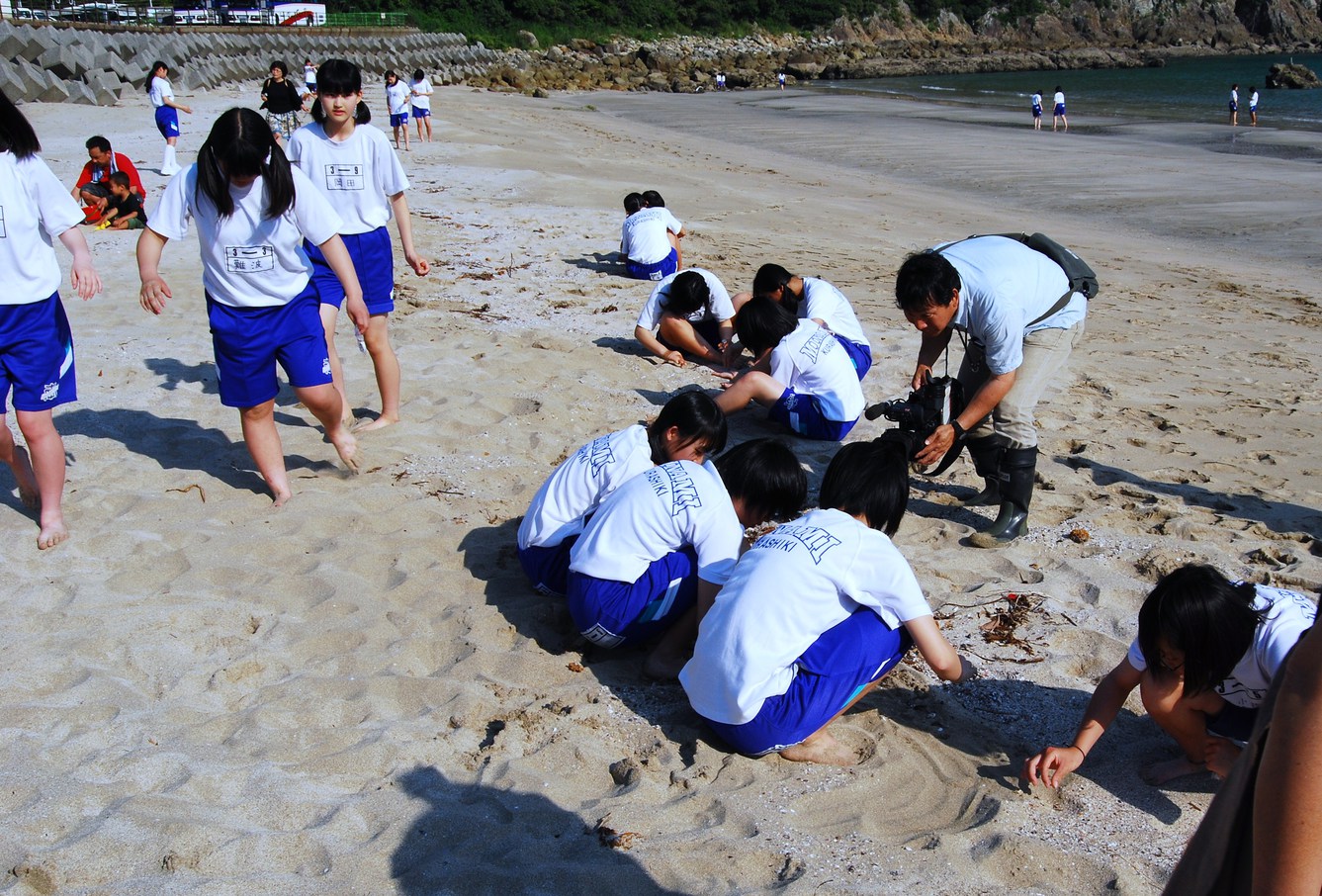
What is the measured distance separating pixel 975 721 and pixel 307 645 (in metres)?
2.13

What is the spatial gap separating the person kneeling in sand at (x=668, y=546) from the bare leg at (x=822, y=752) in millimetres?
531

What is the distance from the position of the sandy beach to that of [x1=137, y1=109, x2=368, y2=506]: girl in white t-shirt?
1.59 ft

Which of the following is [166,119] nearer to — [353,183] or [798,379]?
[353,183]

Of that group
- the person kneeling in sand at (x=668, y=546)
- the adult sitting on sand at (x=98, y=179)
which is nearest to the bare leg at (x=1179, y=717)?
the person kneeling in sand at (x=668, y=546)

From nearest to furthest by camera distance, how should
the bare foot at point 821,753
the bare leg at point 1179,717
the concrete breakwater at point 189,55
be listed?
the bare leg at point 1179,717, the bare foot at point 821,753, the concrete breakwater at point 189,55

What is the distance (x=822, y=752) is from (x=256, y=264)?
282cm

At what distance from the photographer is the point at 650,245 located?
838 centimetres

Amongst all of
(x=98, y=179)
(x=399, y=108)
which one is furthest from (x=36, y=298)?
(x=399, y=108)

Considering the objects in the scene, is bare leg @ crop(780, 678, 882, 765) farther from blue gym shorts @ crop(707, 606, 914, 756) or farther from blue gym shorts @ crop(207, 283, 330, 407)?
blue gym shorts @ crop(207, 283, 330, 407)

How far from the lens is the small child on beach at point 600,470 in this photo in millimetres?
3592

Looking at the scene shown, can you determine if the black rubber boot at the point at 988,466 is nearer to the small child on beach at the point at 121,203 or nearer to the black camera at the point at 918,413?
the black camera at the point at 918,413

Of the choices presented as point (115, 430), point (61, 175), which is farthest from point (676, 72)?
point (115, 430)

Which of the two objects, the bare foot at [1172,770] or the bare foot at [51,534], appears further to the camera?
the bare foot at [51,534]

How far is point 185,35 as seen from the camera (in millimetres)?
29625
